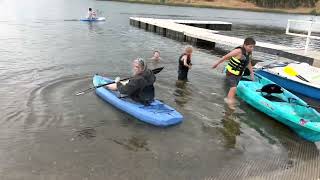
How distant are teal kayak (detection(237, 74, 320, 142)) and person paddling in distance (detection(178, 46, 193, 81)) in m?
2.42

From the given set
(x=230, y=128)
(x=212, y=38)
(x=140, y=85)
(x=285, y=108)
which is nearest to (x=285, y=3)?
(x=212, y=38)

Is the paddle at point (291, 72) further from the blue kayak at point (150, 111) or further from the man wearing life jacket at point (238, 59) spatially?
the blue kayak at point (150, 111)

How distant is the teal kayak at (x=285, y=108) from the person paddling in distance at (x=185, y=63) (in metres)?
2.42

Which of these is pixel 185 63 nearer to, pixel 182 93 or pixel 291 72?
→ pixel 182 93

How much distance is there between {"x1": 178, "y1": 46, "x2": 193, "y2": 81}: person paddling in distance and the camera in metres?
14.1

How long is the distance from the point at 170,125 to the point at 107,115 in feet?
6.07

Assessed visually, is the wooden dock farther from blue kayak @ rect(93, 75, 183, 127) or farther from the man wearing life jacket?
blue kayak @ rect(93, 75, 183, 127)

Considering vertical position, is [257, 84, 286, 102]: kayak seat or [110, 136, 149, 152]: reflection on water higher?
[257, 84, 286, 102]: kayak seat

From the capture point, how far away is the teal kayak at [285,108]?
9.37 m

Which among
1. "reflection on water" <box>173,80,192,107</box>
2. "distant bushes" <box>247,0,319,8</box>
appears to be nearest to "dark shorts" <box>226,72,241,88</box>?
"reflection on water" <box>173,80,192,107</box>

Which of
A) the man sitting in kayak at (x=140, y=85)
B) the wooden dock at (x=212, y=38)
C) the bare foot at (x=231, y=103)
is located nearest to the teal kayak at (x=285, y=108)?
the bare foot at (x=231, y=103)

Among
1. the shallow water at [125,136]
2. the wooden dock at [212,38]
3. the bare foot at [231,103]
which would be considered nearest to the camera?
the shallow water at [125,136]

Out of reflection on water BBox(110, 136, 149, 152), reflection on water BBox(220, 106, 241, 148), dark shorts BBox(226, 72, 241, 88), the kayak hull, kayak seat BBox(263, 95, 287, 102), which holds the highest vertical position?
dark shorts BBox(226, 72, 241, 88)

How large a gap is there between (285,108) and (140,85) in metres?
4.04
